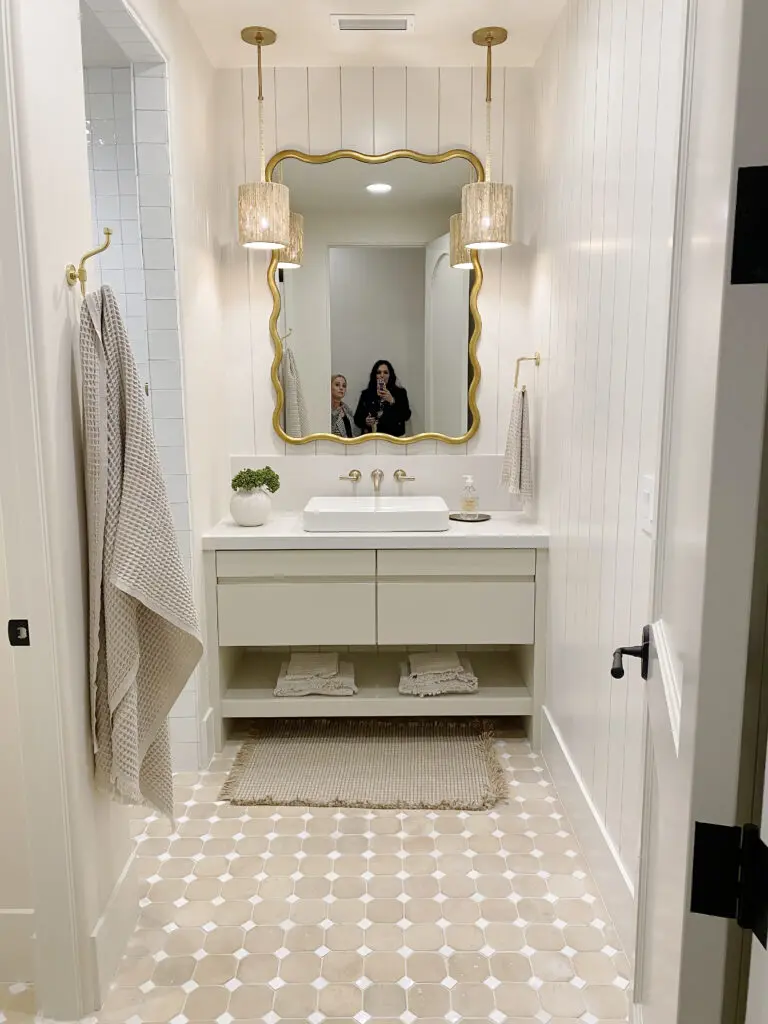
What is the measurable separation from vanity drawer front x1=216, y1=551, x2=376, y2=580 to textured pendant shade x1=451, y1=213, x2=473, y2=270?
129 centimetres

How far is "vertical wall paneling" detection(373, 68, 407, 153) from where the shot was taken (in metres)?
3.33

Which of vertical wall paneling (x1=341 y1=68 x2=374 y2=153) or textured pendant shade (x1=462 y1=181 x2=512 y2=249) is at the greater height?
vertical wall paneling (x1=341 y1=68 x2=374 y2=153)

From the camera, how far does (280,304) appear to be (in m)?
3.44

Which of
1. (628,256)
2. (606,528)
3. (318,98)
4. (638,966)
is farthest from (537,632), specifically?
(318,98)

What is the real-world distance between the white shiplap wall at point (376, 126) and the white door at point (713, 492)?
8.27 ft

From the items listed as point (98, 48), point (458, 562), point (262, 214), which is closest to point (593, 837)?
point (458, 562)

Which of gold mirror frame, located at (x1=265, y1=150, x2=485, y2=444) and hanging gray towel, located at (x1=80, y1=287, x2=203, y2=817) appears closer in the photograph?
hanging gray towel, located at (x1=80, y1=287, x2=203, y2=817)

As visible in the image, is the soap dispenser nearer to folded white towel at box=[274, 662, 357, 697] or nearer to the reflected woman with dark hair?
the reflected woman with dark hair

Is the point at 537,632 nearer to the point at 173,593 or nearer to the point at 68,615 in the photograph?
the point at 173,593

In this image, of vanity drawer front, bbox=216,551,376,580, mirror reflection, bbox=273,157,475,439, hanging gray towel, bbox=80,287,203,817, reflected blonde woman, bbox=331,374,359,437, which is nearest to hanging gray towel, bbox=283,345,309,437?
mirror reflection, bbox=273,157,475,439

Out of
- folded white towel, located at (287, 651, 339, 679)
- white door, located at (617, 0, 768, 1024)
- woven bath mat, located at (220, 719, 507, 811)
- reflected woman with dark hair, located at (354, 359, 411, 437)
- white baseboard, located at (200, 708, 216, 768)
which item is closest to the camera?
white door, located at (617, 0, 768, 1024)

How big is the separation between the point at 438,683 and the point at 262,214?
1.95m

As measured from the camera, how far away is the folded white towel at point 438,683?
3193mm

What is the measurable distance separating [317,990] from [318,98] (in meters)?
3.15
